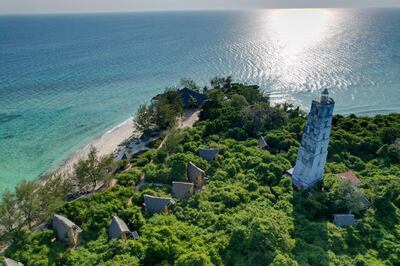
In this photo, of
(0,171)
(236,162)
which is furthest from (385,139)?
(0,171)

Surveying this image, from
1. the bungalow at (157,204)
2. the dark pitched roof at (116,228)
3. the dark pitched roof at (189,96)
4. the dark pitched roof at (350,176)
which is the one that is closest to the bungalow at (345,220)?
the dark pitched roof at (350,176)

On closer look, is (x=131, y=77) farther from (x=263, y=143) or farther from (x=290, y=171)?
(x=290, y=171)

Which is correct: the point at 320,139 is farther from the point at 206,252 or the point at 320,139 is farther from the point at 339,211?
the point at 206,252

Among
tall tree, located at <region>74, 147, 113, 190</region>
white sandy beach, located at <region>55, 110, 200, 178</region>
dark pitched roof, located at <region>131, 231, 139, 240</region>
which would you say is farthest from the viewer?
white sandy beach, located at <region>55, 110, 200, 178</region>

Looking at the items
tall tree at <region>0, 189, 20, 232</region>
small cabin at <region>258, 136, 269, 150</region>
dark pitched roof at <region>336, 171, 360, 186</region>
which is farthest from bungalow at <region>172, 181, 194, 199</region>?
dark pitched roof at <region>336, 171, 360, 186</region>

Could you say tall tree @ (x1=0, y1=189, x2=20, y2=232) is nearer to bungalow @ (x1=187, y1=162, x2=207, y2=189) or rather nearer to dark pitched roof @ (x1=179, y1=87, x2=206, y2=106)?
bungalow @ (x1=187, y1=162, x2=207, y2=189)

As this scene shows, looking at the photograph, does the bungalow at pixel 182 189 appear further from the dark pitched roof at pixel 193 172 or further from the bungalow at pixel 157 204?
the dark pitched roof at pixel 193 172

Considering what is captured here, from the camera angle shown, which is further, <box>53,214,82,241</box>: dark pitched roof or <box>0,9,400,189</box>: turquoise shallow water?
<box>0,9,400,189</box>: turquoise shallow water

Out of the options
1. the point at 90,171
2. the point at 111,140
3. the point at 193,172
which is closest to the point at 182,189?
the point at 193,172
